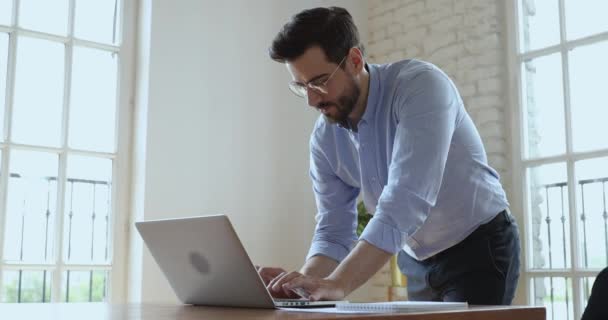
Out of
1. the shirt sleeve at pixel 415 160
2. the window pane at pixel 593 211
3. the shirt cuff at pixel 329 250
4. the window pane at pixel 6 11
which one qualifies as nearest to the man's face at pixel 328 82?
the shirt sleeve at pixel 415 160

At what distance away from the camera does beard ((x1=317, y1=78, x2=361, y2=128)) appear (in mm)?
2114

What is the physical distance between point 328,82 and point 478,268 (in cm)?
62

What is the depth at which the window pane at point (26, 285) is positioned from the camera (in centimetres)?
398

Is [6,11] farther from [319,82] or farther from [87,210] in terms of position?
[319,82]

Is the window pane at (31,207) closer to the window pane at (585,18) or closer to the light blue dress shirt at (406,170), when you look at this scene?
the light blue dress shirt at (406,170)

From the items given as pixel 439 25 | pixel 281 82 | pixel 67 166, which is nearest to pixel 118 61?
pixel 67 166

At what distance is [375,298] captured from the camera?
16.4 feet

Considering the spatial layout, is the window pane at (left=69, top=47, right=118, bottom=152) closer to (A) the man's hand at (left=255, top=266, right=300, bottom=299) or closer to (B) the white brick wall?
(B) the white brick wall

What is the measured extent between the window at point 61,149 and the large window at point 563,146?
2202 millimetres

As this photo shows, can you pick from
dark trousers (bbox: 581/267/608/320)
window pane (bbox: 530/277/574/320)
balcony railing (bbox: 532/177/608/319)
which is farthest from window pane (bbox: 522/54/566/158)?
dark trousers (bbox: 581/267/608/320)

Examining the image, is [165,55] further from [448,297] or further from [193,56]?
[448,297]

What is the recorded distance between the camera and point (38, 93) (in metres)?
4.21

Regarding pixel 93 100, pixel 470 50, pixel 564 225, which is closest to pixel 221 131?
pixel 93 100

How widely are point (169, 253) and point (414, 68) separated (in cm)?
80
